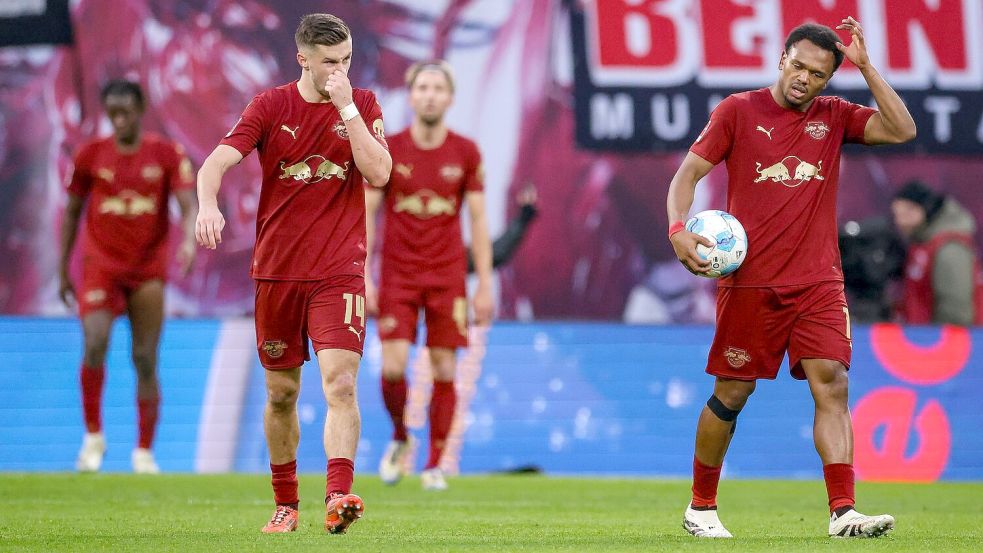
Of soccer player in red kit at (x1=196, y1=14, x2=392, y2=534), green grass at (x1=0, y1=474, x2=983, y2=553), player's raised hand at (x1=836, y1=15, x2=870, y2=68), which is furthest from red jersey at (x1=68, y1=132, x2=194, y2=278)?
player's raised hand at (x1=836, y1=15, x2=870, y2=68)

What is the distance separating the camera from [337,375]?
271 inches

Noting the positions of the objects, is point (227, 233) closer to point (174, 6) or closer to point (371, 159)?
point (174, 6)

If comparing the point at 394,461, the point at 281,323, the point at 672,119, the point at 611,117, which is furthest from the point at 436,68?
the point at 672,119

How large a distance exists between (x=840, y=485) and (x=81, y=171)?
7018 mm

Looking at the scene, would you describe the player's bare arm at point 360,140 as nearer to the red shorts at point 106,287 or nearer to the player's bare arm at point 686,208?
the player's bare arm at point 686,208

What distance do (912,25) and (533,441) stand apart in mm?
6480

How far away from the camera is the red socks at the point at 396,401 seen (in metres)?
11.2

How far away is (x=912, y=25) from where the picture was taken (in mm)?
16938

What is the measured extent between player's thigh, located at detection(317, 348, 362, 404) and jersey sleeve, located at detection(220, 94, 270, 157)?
88cm

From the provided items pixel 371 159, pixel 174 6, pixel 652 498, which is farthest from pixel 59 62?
pixel 371 159

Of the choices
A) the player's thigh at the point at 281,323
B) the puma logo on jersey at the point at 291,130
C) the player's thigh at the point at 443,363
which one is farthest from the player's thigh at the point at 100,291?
the puma logo on jersey at the point at 291,130

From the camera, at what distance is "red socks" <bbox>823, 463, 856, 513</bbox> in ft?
22.6

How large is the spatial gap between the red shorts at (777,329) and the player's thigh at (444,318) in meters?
4.00

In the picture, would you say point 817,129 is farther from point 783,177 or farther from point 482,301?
point 482,301
